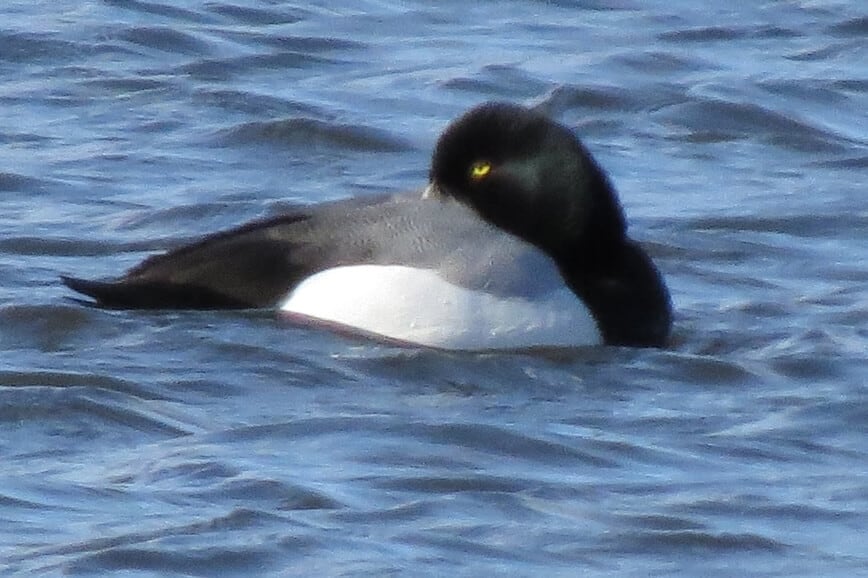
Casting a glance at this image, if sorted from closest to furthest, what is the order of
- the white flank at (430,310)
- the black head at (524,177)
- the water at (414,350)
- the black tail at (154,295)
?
1. the water at (414,350)
2. the white flank at (430,310)
3. the black tail at (154,295)
4. the black head at (524,177)

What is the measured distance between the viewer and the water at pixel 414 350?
6.82 metres

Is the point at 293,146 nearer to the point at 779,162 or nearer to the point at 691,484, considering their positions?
the point at 779,162

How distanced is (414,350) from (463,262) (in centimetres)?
31

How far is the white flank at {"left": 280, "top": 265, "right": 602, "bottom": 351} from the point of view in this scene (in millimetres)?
8547

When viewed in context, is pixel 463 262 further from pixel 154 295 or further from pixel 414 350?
pixel 154 295

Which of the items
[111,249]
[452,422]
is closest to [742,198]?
[111,249]

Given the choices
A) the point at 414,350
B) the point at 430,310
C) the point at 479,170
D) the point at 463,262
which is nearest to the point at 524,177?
the point at 479,170

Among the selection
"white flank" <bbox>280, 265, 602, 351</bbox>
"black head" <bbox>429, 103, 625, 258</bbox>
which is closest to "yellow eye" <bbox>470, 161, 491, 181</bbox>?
"black head" <bbox>429, 103, 625, 258</bbox>

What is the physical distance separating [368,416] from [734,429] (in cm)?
105

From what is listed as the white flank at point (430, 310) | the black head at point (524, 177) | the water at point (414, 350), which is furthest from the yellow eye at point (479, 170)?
the water at point (414, 350)

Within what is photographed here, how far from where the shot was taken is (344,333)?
28.6 ft

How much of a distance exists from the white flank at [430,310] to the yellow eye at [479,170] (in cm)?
44

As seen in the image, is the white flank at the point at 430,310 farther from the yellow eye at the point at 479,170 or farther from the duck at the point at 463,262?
the yellow eye at the point at 479,170

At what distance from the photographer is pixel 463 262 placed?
28.1ft
